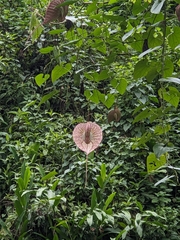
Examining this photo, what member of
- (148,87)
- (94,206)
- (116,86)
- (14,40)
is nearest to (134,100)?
(148,87)

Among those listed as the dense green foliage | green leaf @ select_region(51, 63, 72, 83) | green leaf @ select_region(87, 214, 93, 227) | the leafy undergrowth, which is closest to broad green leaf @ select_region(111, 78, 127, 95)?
green leaf @ select_region(51, 63, 72, 83)

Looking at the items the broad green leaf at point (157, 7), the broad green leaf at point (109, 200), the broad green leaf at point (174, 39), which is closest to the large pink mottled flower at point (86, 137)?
the broad green leaf at point (174, 39)

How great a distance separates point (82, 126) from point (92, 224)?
929mm

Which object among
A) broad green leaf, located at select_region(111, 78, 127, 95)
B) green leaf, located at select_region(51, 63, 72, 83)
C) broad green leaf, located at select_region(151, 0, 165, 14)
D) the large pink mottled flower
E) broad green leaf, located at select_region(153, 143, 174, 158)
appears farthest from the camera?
the large pink mottled flower

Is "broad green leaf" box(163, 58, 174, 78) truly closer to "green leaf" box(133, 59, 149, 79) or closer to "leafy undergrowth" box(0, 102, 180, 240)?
"green leaf" box(133, 59, 149, 79)

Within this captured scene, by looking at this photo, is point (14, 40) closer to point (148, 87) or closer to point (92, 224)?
point (148, 87)

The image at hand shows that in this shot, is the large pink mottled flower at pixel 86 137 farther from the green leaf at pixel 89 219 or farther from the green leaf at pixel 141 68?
the green leaf at pixel 89 219

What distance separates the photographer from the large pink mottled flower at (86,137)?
1.40 meters

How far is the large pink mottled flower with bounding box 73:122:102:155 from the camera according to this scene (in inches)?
55.2

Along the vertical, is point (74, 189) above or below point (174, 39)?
below

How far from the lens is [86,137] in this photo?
142cm

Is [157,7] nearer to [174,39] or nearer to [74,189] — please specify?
[174,39]

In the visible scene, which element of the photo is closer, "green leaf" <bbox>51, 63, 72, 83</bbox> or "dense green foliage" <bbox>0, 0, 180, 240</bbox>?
"green leaf" <bbox>51, 63, 72, 83</bbox>

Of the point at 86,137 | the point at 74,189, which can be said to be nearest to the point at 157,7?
the point at 86,137
